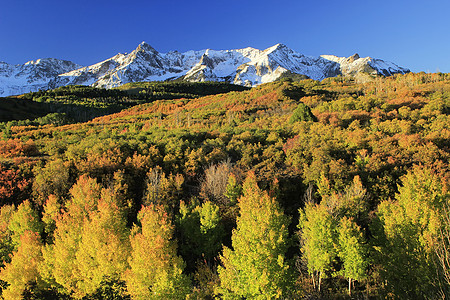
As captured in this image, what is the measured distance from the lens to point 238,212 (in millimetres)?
23656

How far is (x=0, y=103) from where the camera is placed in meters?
91.9

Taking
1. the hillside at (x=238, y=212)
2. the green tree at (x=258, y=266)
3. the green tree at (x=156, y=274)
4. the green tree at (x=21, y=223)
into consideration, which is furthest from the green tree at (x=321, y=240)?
the green tree at (x=21, y=223)

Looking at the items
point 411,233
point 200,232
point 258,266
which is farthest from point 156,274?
point 411,233

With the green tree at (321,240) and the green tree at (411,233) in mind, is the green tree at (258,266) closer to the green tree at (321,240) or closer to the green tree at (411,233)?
the green tree at (321,240)

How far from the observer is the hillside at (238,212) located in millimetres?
14023

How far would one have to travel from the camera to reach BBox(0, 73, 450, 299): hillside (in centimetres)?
1402

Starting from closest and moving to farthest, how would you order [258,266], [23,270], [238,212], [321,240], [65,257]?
[258,266], [65,257], [23,270], [321,240], [238,212]

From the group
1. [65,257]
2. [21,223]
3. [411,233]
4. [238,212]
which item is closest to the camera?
[411,233]

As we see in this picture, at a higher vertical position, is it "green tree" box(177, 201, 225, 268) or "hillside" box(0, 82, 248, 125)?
"hillside" box(0, 82, 248, 125)

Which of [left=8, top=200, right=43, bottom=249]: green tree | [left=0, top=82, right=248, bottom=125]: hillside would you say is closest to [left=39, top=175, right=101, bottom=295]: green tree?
[left=8, top=200, right=43, bottom=249]: green tree

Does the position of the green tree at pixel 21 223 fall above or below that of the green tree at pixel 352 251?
above

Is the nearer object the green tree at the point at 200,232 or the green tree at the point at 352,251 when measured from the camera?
the green tree at the point at 352,251

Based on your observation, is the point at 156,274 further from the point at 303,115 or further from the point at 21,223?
the point at 303,115

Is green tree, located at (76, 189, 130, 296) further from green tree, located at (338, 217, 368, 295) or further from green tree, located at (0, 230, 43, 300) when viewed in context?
green tree, located at (338, 217, 368, 295)
